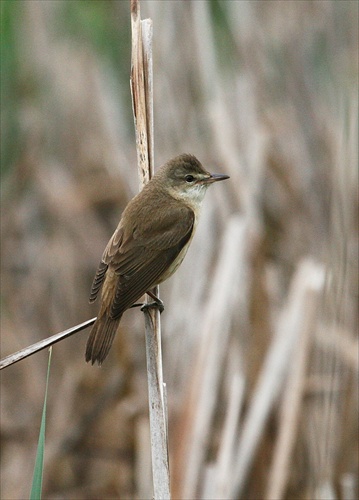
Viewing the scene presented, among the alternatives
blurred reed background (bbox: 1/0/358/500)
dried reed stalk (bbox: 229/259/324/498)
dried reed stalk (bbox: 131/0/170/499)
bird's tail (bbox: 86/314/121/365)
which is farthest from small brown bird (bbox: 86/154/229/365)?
dried reed stalk (bbox: 229/259/324/498)

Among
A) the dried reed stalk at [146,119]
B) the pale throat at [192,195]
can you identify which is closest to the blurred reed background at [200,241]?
the pale throat at [192,195]

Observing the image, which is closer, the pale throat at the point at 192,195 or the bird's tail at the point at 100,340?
the bird's tail at the point at 100,340

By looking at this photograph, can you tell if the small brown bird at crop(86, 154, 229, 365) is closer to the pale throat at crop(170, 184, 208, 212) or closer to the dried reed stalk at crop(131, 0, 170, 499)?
the pale throat at crop(170, 184, 208, 212)

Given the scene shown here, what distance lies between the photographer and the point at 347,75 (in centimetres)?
348

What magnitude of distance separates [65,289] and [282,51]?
1822 mm

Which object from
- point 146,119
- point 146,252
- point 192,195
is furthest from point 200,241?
point 146,119

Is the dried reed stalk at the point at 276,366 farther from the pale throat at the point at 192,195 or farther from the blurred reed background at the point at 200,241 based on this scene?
the pale throat at the point at 192,195

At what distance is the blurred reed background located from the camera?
3178mm

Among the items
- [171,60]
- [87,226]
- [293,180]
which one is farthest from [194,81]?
[87,226]

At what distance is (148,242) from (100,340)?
0.57m

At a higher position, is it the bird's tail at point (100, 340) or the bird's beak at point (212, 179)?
the bird's beak at point (212, 179)

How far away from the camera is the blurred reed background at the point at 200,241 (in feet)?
10.4

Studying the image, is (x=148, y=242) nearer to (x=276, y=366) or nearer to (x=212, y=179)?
(x=212, y=179)

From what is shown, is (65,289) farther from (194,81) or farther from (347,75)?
(347,75)
